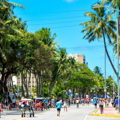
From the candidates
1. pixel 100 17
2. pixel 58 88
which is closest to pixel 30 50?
pixel 100 17

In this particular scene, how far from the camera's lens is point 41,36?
165 ft

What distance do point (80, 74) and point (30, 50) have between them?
41.9 metres

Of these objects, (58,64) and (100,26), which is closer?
(100,26)

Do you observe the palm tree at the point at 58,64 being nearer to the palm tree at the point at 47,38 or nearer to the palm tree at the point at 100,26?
the palm tree at the point at 47,38

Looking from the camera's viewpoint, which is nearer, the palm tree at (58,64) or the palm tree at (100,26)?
the palm tree at (100,26)

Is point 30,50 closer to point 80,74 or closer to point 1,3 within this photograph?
point 1,3

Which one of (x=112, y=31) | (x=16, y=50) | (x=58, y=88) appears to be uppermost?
(x=112, y=31)

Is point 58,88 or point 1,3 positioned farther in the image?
point 58,88

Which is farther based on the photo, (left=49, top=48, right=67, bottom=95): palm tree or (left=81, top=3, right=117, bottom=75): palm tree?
(left=49, top=48, right=67, bottom=95): palm tree

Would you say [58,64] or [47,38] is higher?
[47,38]

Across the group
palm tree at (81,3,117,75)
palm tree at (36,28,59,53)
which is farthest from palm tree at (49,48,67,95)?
palm tree at (81,3,117,75)

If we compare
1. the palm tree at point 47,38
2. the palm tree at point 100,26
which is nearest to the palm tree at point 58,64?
the palm tree at point 47,38

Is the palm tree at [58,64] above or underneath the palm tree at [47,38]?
underneath

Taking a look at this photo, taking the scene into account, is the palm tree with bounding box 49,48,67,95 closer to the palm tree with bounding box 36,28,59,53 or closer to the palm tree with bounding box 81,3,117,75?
the palm tree with bounding box 36,28,59,53
